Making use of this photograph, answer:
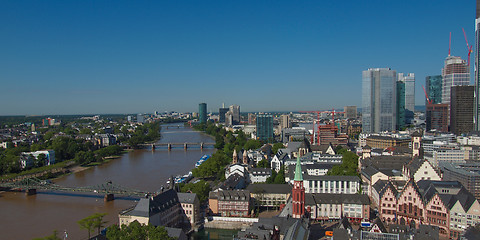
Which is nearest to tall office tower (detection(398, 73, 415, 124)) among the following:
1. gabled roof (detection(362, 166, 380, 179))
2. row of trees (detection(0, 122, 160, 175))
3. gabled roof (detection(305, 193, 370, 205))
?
gabled roof (detection(362, 166, 380, 179))

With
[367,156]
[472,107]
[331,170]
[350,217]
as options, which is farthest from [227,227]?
[472,107]

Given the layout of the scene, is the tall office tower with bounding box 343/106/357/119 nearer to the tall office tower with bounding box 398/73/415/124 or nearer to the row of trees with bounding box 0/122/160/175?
the tall office tower with bounding box 398/73/415/124

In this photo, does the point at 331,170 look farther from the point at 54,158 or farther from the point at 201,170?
the point at 54,158

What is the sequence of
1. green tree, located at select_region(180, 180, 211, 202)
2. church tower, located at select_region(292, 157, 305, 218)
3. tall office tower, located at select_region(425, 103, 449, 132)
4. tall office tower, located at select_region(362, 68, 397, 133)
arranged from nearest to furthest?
church tower, located at select_region(292, 157, 305, 218) → green tree, located at select_region(180, 180, 211, 202) → tall office tower, located at select_region(425, 103, 449, 132) → tall office tower, located at select_region(362, 68, 397, 133)

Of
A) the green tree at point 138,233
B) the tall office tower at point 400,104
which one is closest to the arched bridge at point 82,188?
the green tree at point 138,233

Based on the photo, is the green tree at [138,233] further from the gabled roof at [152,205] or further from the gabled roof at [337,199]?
the gabled roof at [337,199]

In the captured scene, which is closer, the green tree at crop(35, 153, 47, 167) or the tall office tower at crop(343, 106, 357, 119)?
the green tree at crop(35, 153, 47, 167)
